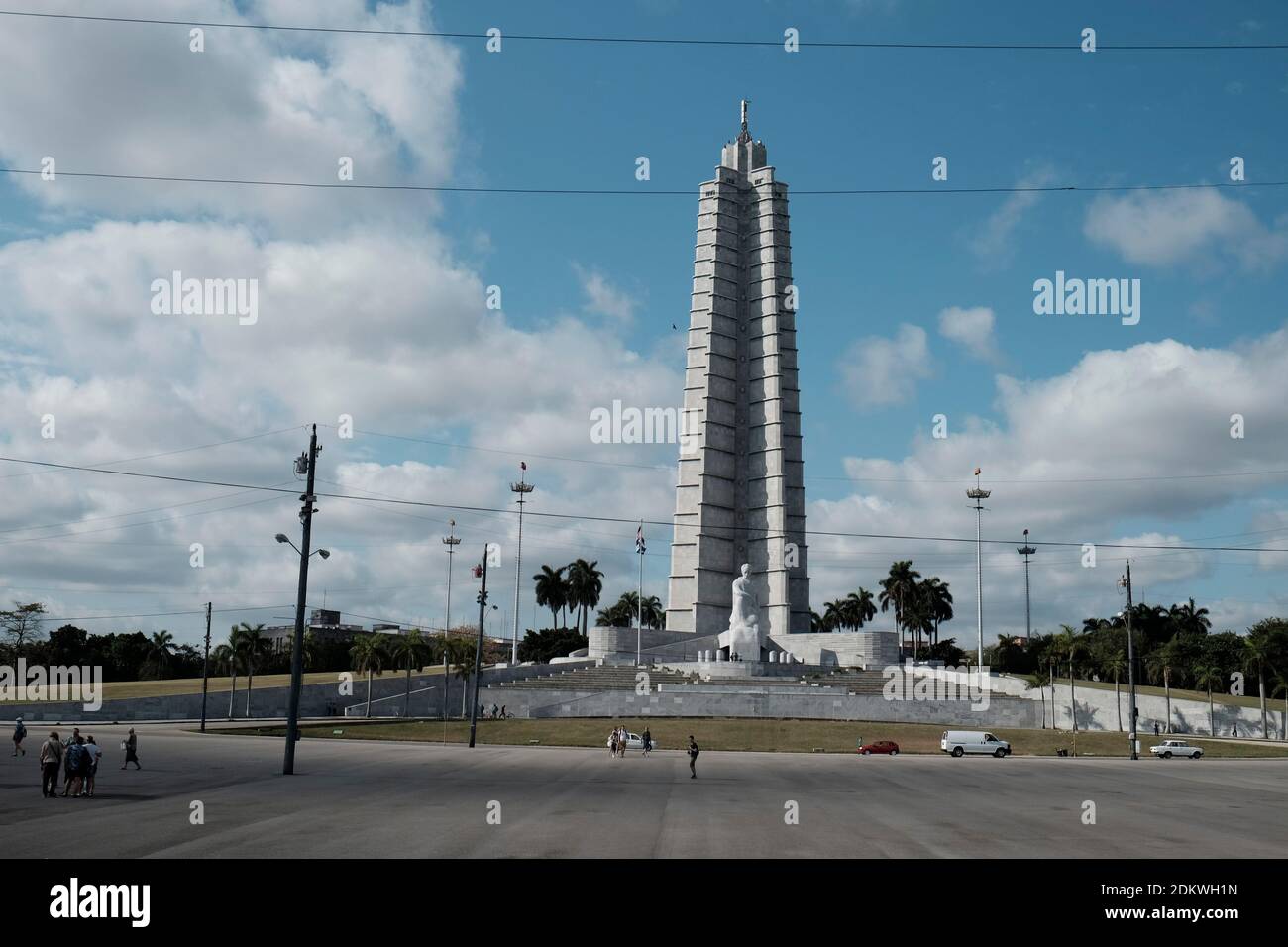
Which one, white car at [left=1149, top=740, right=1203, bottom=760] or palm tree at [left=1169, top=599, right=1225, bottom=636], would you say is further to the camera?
palm tree at [left=1169, top=599, right=1225, bottom=636]

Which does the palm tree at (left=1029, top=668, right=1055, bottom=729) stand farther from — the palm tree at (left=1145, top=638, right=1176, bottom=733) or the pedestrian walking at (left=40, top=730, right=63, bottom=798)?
the pedestrian walking at (left=40, top=730, right=63, bottom=798)

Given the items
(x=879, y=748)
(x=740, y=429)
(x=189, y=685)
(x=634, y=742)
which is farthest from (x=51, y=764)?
(x=740, y=429)

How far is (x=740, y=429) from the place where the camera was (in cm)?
9081

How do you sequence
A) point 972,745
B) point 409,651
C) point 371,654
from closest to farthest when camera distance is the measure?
point 972,745
point 371,654
point 409,651

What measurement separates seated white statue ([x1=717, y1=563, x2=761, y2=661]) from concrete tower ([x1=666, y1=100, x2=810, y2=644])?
6.57m

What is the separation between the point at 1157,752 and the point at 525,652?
252ft

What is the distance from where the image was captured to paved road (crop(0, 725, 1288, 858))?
15.2m

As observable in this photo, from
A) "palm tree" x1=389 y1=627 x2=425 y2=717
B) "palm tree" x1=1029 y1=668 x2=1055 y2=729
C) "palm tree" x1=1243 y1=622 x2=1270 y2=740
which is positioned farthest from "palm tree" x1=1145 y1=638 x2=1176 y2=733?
"palm tree" x1=389 y1=627 x2=425 y2=717

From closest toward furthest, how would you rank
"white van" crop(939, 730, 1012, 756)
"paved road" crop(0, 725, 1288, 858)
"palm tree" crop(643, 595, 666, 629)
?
"paved road" crop(0, 725, 1288, 858) → "white van" crop(939, 730, 1012, 756) → "palm tree" crop(643, 595, 666, 629)

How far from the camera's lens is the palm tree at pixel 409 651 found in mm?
75125

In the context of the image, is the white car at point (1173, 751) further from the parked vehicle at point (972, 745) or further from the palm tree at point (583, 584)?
the palm tree at point (583, 584)

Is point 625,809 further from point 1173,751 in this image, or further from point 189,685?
point 189,685

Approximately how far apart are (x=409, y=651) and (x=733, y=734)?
3043 cm

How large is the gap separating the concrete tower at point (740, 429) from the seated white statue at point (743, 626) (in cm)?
657
